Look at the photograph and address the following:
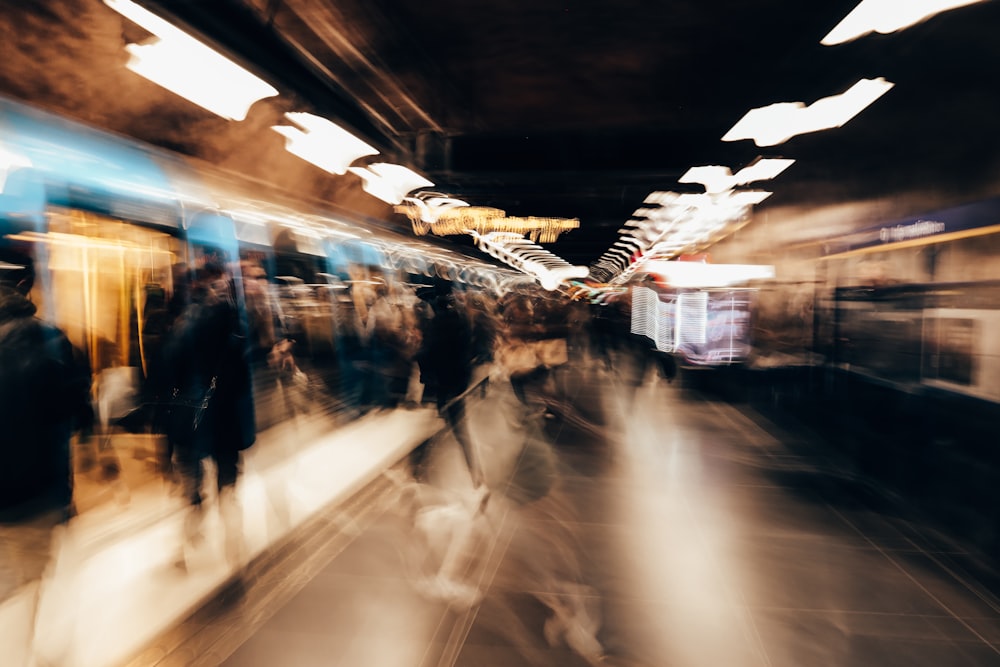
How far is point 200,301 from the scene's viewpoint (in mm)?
4055

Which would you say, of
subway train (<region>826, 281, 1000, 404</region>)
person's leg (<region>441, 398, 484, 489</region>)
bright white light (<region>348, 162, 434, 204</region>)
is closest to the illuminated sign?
subway train (<region>826, 281, 1000, 404</region>)

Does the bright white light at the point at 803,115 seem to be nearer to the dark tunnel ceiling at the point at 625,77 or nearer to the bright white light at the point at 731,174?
the dark tunnel ceiling at the point at 625,77

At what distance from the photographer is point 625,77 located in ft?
18.5

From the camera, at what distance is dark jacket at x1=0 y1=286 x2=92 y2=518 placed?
9.59ft

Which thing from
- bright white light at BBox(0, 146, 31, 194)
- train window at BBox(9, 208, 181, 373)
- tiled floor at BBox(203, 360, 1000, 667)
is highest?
bright white light at BBox(0, 146, 31, 194)

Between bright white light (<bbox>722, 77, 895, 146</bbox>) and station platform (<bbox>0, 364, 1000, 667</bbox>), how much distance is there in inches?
139

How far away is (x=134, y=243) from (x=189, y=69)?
3.71 meters

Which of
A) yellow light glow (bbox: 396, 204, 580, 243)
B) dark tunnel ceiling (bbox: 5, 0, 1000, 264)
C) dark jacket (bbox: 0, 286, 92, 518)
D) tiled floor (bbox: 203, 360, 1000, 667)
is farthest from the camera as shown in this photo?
yellow light glow (bbox: 396, 204, 580, 243)

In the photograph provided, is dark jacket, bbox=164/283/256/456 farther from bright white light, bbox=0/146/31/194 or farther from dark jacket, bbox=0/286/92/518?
bright white light, bbox=0/146/31/194

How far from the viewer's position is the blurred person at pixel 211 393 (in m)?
4.09

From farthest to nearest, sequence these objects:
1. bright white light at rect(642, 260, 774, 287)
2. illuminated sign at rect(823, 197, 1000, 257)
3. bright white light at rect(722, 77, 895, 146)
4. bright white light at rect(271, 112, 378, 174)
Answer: bright white light at rect(642, 260, 774, 287) < bright white light at rect(271, 112, 378, 174) < bright white light at rect(722, 77, 895, 146) < illuminated sign at rect(823, 197, 1000, 257)

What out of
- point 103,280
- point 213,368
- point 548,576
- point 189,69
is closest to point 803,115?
Result: point 548,576

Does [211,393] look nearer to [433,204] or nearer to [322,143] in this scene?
[322,143]

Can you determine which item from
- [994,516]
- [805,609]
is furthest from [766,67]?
[805,609]
